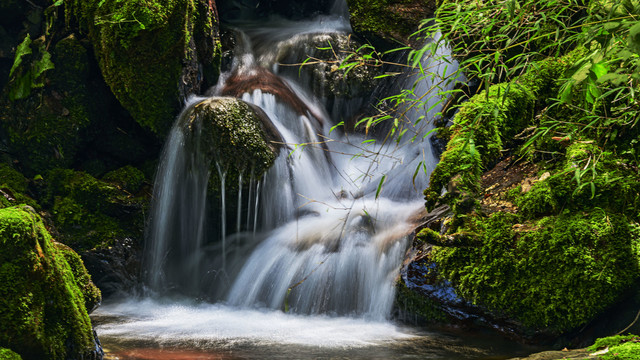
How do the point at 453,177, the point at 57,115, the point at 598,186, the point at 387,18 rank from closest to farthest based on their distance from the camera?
the point at 598,186, the point at 453,177, the point at 57,115, the point at 387,18

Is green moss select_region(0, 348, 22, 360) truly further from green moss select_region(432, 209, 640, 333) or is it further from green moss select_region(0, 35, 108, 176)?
green moss select_region(0, 35, 108, 176)

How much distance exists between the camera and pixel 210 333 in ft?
15.3

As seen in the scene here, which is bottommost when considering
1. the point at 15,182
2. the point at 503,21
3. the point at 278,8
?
the point at 15,182

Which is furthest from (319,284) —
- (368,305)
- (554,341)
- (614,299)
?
(614,299)

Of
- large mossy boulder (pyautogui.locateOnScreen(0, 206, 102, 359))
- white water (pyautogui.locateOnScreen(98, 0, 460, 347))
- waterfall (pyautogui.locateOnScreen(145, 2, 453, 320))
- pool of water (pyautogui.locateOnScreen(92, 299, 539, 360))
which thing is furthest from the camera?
waterfall (pyautogui.locateOnScreen(145, 2, 453, 320))

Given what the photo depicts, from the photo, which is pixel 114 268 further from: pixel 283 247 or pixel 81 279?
pixel 81 279

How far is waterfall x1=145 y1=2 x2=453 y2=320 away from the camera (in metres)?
5.28

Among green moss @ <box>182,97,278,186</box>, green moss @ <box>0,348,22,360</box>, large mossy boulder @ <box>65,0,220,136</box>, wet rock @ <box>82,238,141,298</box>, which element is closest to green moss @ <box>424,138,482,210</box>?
green moss @ <box>0,348,22,360</box>

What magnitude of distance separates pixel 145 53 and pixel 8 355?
5052mm

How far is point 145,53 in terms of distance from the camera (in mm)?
6816

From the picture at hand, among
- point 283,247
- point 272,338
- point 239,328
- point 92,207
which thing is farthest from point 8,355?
point 92,207

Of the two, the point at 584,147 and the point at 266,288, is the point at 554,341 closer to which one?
the point at 584,147

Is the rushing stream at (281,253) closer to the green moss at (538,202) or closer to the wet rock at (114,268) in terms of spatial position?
the wet rock at (114,268)

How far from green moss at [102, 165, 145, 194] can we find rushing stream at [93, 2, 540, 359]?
0.51 metres
